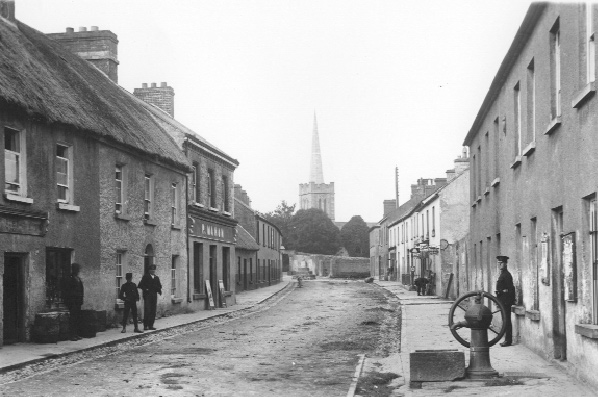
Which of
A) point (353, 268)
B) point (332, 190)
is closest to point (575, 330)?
point (353, 268)

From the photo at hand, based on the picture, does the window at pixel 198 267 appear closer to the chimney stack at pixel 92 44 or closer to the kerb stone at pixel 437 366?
the chimney stack at pixel 92 44

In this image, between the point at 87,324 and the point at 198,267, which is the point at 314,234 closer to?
the point at 198,267

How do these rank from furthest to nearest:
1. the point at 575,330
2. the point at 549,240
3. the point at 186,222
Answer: the point at 186,222 → the point at 549,240 → the point at 575,330

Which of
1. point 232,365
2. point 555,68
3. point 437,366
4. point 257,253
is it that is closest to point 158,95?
point 257,253

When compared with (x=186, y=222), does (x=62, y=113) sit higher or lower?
higher

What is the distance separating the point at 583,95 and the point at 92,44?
76.2 ft

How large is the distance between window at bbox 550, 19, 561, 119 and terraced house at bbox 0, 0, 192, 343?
416 inches

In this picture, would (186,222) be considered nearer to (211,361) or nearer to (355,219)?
(211,361)

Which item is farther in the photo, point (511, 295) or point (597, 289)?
point (511, 295)

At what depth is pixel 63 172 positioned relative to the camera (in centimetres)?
1966

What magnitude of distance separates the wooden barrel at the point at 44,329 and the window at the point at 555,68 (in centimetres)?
1131

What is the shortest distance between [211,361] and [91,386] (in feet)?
10.4

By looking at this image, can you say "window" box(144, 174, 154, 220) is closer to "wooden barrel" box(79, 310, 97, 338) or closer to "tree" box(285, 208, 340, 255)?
"wooden barrel" box(79, 310, 97, 338)

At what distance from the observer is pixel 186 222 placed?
1149 inches
